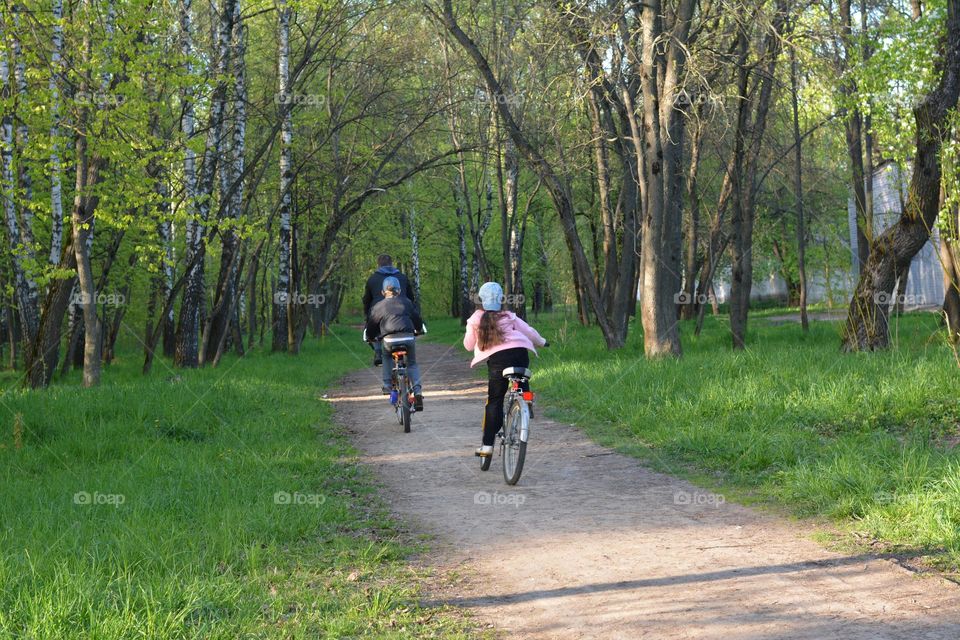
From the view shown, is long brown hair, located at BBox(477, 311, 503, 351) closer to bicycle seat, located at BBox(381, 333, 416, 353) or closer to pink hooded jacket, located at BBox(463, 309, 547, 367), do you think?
pink hooded jacket, located at BBox(463, 309, 547, 367)

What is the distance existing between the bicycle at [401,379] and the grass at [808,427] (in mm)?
1941

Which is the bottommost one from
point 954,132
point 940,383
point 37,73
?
point 940,383

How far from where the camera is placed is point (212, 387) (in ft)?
41.2

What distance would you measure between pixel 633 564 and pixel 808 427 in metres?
4.22

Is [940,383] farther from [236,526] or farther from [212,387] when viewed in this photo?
[212,387]

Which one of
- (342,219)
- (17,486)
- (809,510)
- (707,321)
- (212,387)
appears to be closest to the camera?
(809,510)

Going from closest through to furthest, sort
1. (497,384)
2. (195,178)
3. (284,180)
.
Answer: (497,384) → (195,178) → (284,180)

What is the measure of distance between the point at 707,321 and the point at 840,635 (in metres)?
30.6

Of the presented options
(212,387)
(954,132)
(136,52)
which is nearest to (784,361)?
(954,132)

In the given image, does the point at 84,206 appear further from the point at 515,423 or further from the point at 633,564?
the point at 633,564

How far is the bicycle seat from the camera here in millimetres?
11406

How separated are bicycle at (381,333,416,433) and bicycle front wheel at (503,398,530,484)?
3.07 metres

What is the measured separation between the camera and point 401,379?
1113cm

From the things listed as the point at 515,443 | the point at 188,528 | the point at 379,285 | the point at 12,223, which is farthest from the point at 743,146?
the point at 188,528
